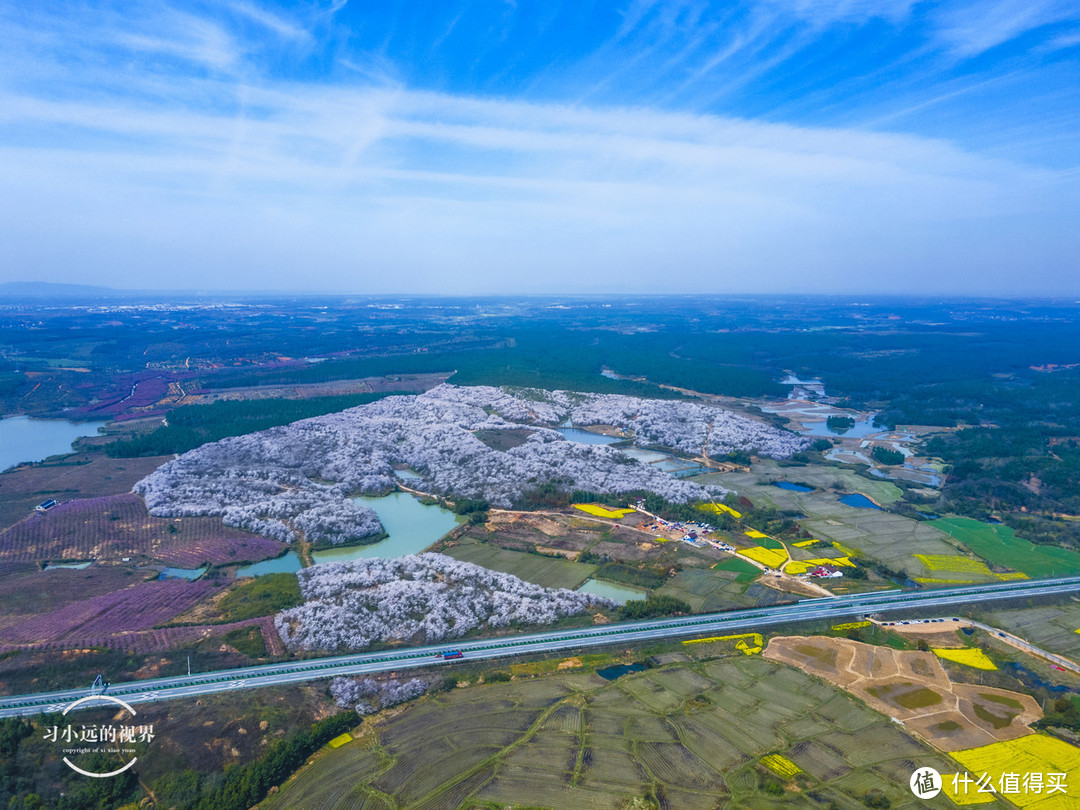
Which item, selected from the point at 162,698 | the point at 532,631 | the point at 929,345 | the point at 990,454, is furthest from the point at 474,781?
the point at 929,345

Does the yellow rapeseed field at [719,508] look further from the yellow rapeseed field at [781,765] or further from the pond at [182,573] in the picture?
the pond at [182,573]

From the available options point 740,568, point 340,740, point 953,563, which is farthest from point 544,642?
point 953,563

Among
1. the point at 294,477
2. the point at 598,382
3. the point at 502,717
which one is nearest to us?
the point at 502,717

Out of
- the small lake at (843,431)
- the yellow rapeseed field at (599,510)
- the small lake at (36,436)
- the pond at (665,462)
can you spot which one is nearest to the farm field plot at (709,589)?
the yellow rapeseed field at (599,510)

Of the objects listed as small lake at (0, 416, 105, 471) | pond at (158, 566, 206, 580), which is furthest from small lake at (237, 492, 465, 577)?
small lake at (0, 416, 105, 471)

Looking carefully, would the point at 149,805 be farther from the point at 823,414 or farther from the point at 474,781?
the point at 823,414

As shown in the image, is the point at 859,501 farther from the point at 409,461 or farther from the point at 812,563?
the point at 409,461
